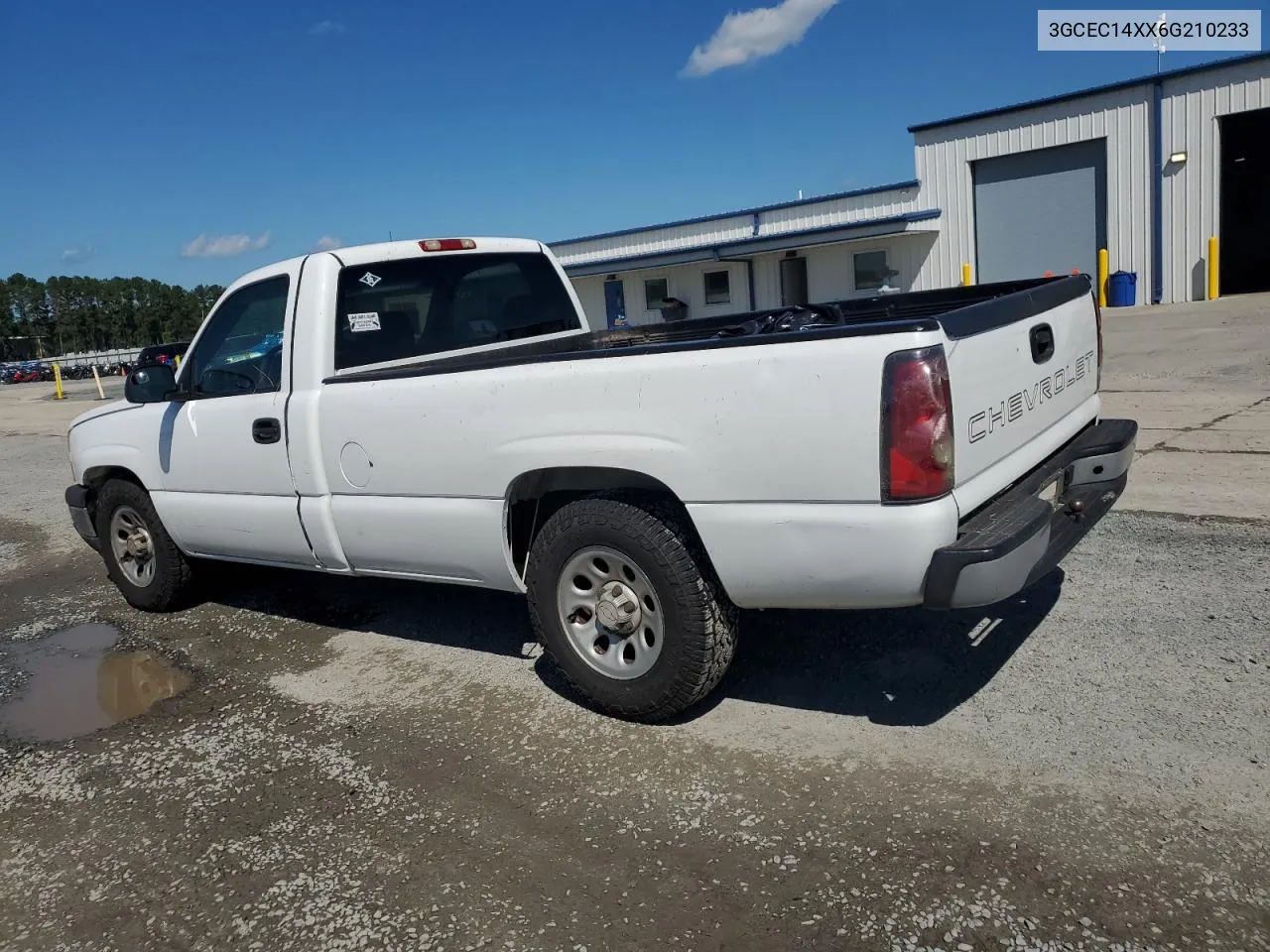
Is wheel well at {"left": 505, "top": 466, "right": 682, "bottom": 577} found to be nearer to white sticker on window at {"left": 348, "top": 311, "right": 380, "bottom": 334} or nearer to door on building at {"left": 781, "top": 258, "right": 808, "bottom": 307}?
white sticker on window at {"left": 348, "top": 311, "right": 380, "bottom": 334}

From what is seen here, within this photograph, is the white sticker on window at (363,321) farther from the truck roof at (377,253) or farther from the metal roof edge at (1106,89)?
the metal roof edge at (1106,89)

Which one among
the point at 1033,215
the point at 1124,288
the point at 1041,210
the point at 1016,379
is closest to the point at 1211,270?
the point at 1124,288

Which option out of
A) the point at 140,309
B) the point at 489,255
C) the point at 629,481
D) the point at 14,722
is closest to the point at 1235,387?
the point at 489,255

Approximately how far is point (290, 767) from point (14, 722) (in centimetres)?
168

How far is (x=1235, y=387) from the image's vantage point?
1049cm

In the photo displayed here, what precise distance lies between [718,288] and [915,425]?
95.5 feet

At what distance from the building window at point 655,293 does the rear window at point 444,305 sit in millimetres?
27058

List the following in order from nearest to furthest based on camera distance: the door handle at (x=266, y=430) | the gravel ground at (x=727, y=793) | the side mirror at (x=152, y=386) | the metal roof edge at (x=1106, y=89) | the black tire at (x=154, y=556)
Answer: the gravel ground at (x=727, y=793) → the door handle at (x=266, y=430) → the side mirror at (x=152, y=386) → the black tire at (x=154, y=556) → the metal roof edge at (x=1106, y=89)

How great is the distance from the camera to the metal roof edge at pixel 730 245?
2612 centimetres

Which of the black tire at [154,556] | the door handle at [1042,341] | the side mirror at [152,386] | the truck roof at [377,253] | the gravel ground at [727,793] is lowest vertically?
the gravel ground at [727,793]

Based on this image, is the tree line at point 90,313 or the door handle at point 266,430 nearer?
the door handle at point 266,430

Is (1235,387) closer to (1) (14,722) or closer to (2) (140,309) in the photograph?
(1) (14,722)

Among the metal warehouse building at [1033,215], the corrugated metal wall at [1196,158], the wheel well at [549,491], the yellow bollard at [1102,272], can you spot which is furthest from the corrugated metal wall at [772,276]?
the wheel well at [549,491]

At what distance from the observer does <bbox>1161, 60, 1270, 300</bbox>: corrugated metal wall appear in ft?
70.2
